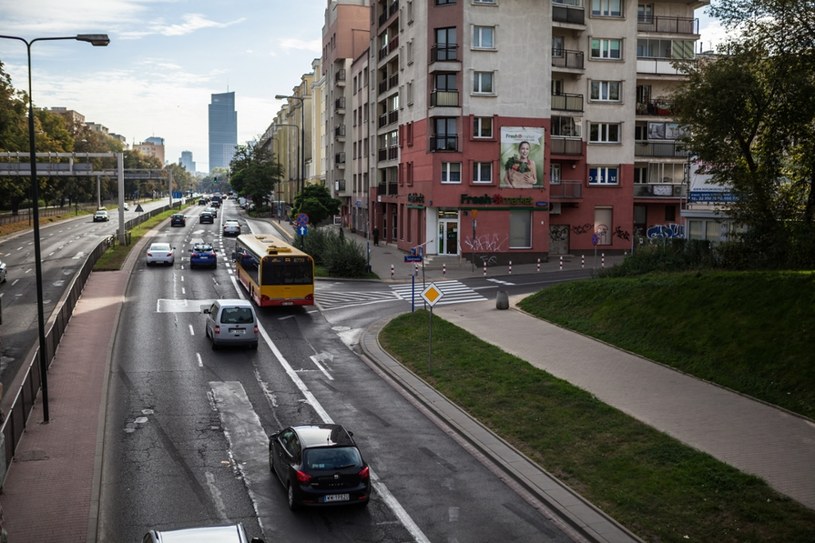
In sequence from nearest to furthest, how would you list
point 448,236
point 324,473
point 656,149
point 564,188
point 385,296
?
point 324,473 → point 385,296 → point 448,236 → point 564,188 → point 656,149

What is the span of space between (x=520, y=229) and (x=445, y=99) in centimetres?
1062

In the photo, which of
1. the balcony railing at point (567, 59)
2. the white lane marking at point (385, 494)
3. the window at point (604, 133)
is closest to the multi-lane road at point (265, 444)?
the white lane marking at point (385, 494)

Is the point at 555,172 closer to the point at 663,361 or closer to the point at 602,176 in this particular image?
the point at 602,176

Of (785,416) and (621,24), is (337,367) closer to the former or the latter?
(785,416)

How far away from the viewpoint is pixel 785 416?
1948 cm

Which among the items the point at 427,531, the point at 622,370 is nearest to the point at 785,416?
the point at 622,370

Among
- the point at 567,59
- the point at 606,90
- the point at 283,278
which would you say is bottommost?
the point at 283,278

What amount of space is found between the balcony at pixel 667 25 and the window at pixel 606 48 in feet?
22.0

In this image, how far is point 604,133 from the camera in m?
63.0

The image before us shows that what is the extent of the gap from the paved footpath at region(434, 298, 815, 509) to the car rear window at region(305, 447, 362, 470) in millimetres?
7605

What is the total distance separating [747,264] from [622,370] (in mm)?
9535

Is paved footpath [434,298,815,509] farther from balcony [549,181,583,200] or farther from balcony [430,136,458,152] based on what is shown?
balcony [549,181,583,200]

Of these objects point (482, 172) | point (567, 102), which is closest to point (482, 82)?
point (482, 172)

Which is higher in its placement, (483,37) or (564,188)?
(483,37)
